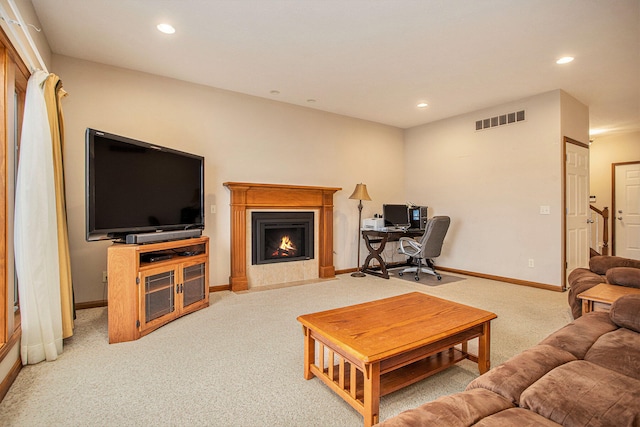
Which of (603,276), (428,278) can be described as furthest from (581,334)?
(428,278)

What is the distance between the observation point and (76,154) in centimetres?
338

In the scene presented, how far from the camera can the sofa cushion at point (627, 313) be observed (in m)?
1.65

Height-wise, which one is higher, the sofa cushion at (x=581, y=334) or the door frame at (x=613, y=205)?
the door frame at (x=613, y=205)

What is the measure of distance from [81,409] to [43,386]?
44cm

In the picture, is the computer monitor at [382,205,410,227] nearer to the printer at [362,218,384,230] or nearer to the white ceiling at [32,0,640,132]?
the printer at [362,218,384,230]

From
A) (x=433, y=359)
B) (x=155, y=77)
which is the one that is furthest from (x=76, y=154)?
(x=433, y=359)

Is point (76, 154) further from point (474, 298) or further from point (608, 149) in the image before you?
point (608, 149)

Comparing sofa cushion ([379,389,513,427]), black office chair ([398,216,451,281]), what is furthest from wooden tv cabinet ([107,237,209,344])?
black office chair ([398,216,451,281])

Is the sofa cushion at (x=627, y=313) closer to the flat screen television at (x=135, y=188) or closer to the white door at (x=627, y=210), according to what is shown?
the flat screen television at (x=135, y=188)

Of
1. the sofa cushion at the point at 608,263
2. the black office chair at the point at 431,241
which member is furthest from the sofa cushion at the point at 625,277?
the black office chair at the point at 431,241

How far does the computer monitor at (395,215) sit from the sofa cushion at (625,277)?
10.8ft

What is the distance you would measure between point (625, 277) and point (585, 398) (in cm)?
197

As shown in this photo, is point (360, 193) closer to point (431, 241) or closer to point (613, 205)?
point (431, 241)

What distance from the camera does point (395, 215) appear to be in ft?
18.7
